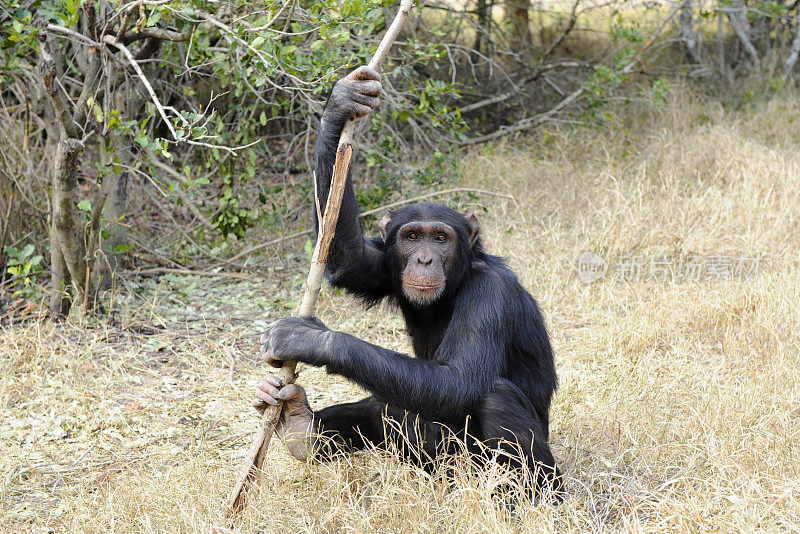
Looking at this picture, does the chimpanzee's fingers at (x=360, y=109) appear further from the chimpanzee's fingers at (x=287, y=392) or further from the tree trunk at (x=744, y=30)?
the tree trunk at (x=744, y=30)

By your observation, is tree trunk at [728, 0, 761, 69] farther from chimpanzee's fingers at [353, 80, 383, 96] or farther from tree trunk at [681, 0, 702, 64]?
chimpanzee's fingers at [353, 80, 383, 96]

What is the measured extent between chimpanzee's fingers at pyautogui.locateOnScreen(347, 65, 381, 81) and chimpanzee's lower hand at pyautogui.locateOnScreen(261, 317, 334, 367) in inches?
43.2

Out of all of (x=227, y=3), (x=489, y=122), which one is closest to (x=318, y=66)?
(x=227, y=3)

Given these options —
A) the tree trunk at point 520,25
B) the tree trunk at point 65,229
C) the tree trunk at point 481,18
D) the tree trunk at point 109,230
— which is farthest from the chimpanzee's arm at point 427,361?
the tree trunk at point 520,25

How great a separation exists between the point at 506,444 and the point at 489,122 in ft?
24.2

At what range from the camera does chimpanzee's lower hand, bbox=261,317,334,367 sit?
341cm

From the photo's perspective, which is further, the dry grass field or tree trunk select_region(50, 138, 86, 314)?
tree trunk select_region(50, 138, 86, 314)

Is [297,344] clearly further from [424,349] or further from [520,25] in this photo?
[520,25]

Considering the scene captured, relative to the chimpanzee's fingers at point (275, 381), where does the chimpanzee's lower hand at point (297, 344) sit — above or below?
above

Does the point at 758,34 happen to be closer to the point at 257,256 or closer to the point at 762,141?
the point at 762,141

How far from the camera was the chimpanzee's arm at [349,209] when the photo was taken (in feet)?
12.0

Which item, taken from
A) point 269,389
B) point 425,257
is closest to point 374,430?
point 269,389

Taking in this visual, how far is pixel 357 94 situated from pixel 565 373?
272 cm

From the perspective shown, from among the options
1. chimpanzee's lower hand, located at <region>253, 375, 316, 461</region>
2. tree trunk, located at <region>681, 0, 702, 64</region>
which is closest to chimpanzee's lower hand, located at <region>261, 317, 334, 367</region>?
chimpanzee's lower hand, located at <region>253, 375, 316, 461</region>
